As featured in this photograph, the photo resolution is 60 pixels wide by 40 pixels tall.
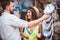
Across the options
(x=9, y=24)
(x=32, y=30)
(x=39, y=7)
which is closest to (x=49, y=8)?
(x=39, y=7)

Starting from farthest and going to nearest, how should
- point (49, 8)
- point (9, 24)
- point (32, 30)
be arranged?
point (32, 30)
point (49, 8)
point (9, 24)

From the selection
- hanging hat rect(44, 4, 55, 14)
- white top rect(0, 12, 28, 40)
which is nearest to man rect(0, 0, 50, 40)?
white top rect(0, 12, 28, 40)

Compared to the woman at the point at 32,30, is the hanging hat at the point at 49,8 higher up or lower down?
higher up

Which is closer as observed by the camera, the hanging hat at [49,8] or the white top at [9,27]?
the white top at [9,27]

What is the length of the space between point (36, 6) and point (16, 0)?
0.81 feet

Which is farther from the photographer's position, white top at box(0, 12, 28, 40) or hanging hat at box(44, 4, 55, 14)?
hanging hat at box(44, 4, 55, 14)

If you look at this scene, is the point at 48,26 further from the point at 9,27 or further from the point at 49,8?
the point at 9,27

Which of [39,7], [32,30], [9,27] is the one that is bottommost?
[32,30]

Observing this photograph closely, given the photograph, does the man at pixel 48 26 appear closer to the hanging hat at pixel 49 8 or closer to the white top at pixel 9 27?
the hanging hat at pixel 49 8

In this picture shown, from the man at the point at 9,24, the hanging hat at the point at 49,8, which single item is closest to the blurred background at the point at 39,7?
the hanging hat at the point at 49,8

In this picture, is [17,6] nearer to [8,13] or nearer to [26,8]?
[26,8]

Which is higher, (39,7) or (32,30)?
(39,7)

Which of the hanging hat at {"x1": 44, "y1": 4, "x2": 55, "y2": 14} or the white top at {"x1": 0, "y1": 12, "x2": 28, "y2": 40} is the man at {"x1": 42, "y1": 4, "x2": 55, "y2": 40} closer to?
the hanging hat at {"x1": 44, "y1": 4, "x2": 55, "y2": 14}

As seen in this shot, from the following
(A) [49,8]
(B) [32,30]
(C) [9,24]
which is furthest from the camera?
(B) [32,30]
